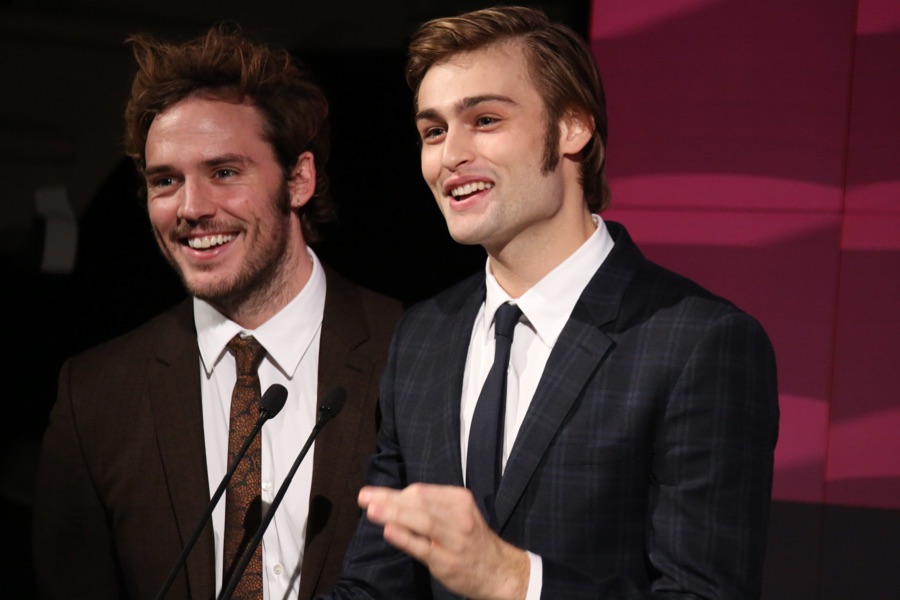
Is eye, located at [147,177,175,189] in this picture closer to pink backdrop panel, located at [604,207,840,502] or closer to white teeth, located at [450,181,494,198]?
white teeth, located at [450,181,494,198]

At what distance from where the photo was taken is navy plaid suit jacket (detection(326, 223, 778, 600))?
1.64 metres

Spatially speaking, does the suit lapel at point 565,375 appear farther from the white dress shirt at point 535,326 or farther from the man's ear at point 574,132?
the man's ear at point 574,132

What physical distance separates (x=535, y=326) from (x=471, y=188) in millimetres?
278

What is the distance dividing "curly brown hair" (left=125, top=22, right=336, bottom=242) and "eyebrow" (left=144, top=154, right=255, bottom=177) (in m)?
0.10

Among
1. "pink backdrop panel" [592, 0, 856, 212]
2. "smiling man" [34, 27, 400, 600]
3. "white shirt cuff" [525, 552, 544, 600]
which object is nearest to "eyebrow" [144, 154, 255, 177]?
"smiling man" [34, 27, 400, 600]

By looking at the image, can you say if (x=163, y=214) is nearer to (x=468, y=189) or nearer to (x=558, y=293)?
(x=468, y=189)

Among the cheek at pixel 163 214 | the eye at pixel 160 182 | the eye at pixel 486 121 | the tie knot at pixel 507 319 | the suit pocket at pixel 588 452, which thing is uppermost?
the eye at pixel 486 121

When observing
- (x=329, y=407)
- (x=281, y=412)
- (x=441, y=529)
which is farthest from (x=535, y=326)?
(x=281, y=412)

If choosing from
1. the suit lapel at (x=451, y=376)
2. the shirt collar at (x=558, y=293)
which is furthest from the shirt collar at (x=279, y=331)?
the shirt collar at (x=558, y=293)

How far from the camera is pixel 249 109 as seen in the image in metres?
2.43

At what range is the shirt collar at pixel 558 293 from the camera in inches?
74.1

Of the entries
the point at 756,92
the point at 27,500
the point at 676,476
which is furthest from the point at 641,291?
the point at 27,500

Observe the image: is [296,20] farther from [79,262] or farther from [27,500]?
[27,500]

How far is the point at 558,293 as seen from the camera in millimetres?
1893
